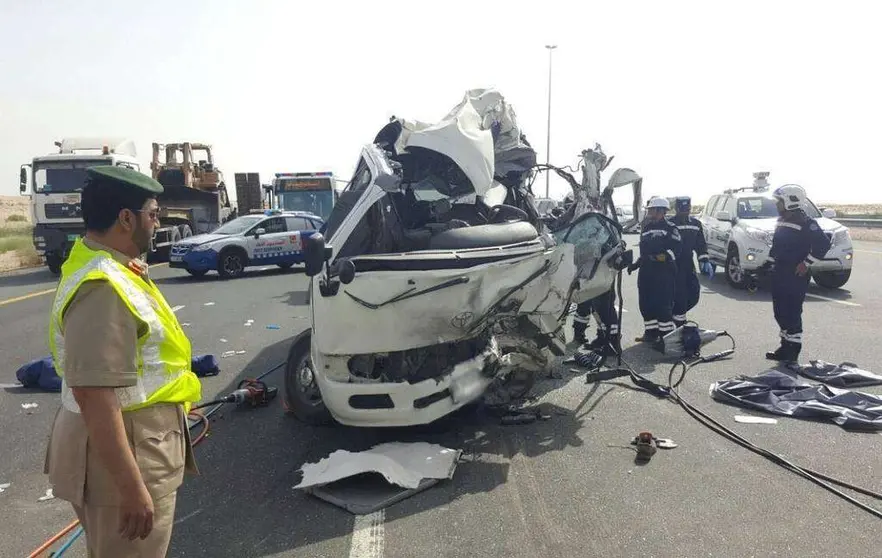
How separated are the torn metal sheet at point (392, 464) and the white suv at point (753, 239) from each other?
29.4 feet

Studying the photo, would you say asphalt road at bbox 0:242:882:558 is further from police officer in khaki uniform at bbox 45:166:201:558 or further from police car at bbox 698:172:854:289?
police car at bbox 698:172:854:289

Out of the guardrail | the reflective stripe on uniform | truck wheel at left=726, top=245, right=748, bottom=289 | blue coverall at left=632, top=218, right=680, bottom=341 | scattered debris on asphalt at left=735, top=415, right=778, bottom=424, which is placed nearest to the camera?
scattered debris on asphalt at left=735, top=415, right=778, bottom=424

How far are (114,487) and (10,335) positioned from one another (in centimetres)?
865

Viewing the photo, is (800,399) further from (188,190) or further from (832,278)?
(188,190)

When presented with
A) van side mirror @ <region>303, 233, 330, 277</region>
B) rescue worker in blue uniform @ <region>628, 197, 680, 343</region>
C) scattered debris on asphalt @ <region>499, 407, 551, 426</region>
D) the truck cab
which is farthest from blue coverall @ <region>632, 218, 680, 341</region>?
the truck cab

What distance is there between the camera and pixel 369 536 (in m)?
3.47

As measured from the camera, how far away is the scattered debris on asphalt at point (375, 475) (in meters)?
3.91

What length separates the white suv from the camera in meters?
11.5

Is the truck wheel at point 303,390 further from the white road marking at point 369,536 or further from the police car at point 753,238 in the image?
the police car at point 753,238

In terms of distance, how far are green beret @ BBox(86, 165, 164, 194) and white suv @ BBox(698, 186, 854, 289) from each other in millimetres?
11085

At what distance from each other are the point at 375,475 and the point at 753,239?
10446 millimetres

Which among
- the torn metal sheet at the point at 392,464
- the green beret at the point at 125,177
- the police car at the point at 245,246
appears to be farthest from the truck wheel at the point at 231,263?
the green beret at the point at 125,177

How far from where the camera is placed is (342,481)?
412cm

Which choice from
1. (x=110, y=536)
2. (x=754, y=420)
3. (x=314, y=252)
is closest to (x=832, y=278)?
(x=754, y=420)
